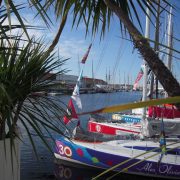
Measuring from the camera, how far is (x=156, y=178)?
13.3m

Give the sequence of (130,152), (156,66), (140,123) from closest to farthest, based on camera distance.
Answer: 1. (156,66)
2. (130,152)
3. (140,123)

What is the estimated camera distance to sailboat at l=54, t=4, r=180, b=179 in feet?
41.8

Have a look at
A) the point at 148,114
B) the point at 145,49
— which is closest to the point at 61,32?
the point at 145,49

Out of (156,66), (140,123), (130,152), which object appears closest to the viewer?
(156,66)

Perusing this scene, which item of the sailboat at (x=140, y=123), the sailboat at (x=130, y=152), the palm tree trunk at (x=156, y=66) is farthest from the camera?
the sailboat at (x=140, y=123)

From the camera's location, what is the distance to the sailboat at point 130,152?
12.7 m

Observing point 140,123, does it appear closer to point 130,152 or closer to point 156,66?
point 130,152

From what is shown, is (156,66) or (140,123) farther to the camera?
(140,123)

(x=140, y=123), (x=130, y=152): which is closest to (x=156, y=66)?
(x=130, y=152)

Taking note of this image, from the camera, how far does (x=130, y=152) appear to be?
12.9 m

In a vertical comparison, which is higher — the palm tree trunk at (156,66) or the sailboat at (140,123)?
the palm tree trunk at (156,66)

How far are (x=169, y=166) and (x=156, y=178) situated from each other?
0.90 m

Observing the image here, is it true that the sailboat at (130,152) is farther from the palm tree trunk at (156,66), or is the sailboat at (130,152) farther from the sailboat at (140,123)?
the palm tree trunk at (156,66)

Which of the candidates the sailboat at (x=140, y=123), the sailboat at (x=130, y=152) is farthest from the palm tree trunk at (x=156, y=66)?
the sailboat at (x=140, y=123)
